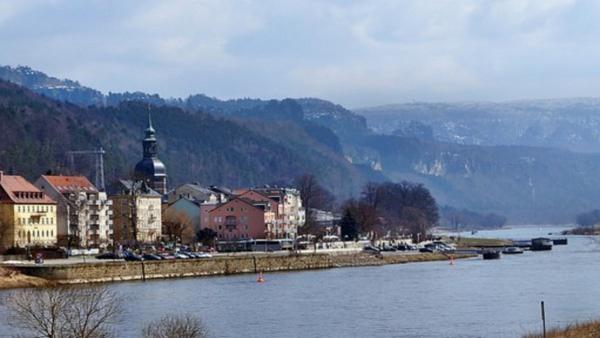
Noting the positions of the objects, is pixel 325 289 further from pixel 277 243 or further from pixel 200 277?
pixel 277 243

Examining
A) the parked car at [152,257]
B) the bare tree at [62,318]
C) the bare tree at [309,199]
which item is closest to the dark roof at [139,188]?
the bare tree at [309,199]

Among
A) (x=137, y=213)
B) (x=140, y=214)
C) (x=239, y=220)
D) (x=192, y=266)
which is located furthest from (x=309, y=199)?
(x=192, y=266)

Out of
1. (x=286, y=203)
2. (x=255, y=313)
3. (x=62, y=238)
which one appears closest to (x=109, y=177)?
(x=286, y=203)

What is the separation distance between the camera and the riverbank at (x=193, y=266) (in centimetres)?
8125

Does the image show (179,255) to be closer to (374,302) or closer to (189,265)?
(189,265)

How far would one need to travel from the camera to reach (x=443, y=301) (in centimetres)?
7069

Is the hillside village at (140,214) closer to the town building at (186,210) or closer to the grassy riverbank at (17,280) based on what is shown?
the town building at (186,210)

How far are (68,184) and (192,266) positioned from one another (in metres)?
31.5

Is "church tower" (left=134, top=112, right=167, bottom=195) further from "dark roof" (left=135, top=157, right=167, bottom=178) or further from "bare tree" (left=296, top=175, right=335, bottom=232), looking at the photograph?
"bare tree" (left=296, top=175, right=335, bottom=232)

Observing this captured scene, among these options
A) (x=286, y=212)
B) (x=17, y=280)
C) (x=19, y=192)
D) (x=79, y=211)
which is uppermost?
(x=286, y=212)

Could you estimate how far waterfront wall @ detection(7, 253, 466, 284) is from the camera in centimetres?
8131

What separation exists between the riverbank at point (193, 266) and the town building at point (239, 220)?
17916 millimetres

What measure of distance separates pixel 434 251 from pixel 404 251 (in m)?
2.84

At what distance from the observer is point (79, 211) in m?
117
